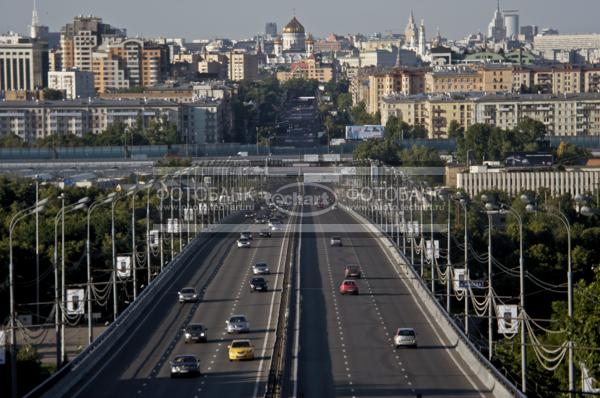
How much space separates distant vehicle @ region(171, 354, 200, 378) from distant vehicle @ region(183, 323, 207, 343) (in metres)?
4.13

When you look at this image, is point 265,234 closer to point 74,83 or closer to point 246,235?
point 246,235

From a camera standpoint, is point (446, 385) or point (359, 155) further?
point (359, 155)

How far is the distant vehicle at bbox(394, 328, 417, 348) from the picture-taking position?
109 ft

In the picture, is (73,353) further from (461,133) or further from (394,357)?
(461,133)

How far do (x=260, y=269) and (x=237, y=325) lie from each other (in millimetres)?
12702

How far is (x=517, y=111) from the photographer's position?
134 meters

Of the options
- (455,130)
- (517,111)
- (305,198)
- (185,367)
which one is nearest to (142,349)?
(185,367)

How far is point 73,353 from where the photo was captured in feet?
119

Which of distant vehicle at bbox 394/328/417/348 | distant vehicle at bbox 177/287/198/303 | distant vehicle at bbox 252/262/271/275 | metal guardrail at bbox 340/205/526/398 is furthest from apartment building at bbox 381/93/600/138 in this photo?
distant vehicle at bbox 394/328/417/348

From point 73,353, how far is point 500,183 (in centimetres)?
5430

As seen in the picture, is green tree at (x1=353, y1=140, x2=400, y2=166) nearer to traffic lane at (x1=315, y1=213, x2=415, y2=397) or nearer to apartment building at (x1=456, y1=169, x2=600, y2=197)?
apartment building at (x1=456, y1=169, x2=600, y2=197)

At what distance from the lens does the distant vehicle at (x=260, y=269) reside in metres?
48.2

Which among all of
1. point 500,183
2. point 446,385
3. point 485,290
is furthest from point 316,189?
point 446,385

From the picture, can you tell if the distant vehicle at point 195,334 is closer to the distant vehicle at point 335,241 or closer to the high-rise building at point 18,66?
the distant vehicle at point 335,241
